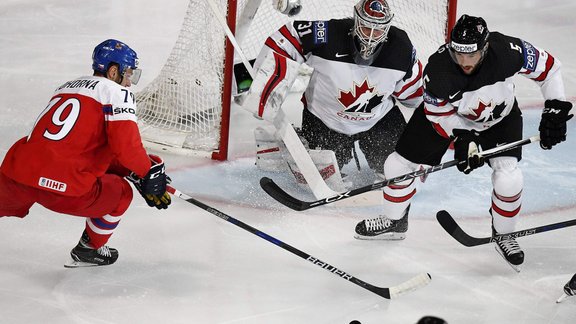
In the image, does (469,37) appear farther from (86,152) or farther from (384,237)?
(86,152)

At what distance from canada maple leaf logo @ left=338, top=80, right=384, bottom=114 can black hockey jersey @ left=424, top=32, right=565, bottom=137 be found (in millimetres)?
522

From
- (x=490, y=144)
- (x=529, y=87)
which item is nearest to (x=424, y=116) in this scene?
(x=490, y=144)

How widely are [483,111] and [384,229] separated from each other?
0.62 metres

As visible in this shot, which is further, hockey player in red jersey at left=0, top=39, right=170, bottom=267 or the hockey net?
the hockey net

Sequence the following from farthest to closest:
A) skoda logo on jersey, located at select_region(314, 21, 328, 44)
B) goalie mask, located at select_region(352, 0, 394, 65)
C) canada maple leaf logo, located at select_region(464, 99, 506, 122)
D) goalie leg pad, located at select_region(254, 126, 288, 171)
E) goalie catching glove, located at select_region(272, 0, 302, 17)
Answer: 1. goalie leg pad, located at select_region(254, 126, 288, 171)
2. goalie catching glove, located at select_region(272, 0, 302, 17)
3. skoda logo on jersey, located at select_region(314, 21, 328, 44)
4. goalie mask, located at select_region(352, 0, 394, 65)
5. canada maple leaf logo, located at select_region(464, 99, 506, 122)

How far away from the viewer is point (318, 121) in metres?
4.30

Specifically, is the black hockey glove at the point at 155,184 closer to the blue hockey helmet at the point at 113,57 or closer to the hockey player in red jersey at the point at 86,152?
the hockey player in red jersey at the point at 86,152

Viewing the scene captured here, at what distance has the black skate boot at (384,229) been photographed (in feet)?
12.6

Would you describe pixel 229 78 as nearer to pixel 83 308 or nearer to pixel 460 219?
pixel 460 219

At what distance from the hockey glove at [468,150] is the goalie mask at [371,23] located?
482 mm

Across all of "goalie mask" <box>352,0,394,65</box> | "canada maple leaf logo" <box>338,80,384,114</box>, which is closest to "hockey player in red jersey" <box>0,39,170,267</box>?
"goalie mask" <box>352,0,394,65</box>

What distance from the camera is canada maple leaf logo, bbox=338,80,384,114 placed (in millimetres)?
4055

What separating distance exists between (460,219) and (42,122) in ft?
5.66

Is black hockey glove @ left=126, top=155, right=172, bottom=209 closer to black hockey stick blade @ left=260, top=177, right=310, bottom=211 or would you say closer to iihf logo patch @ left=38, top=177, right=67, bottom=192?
iihf logo patch @ left=38, top=177, right=67, bottom=192
